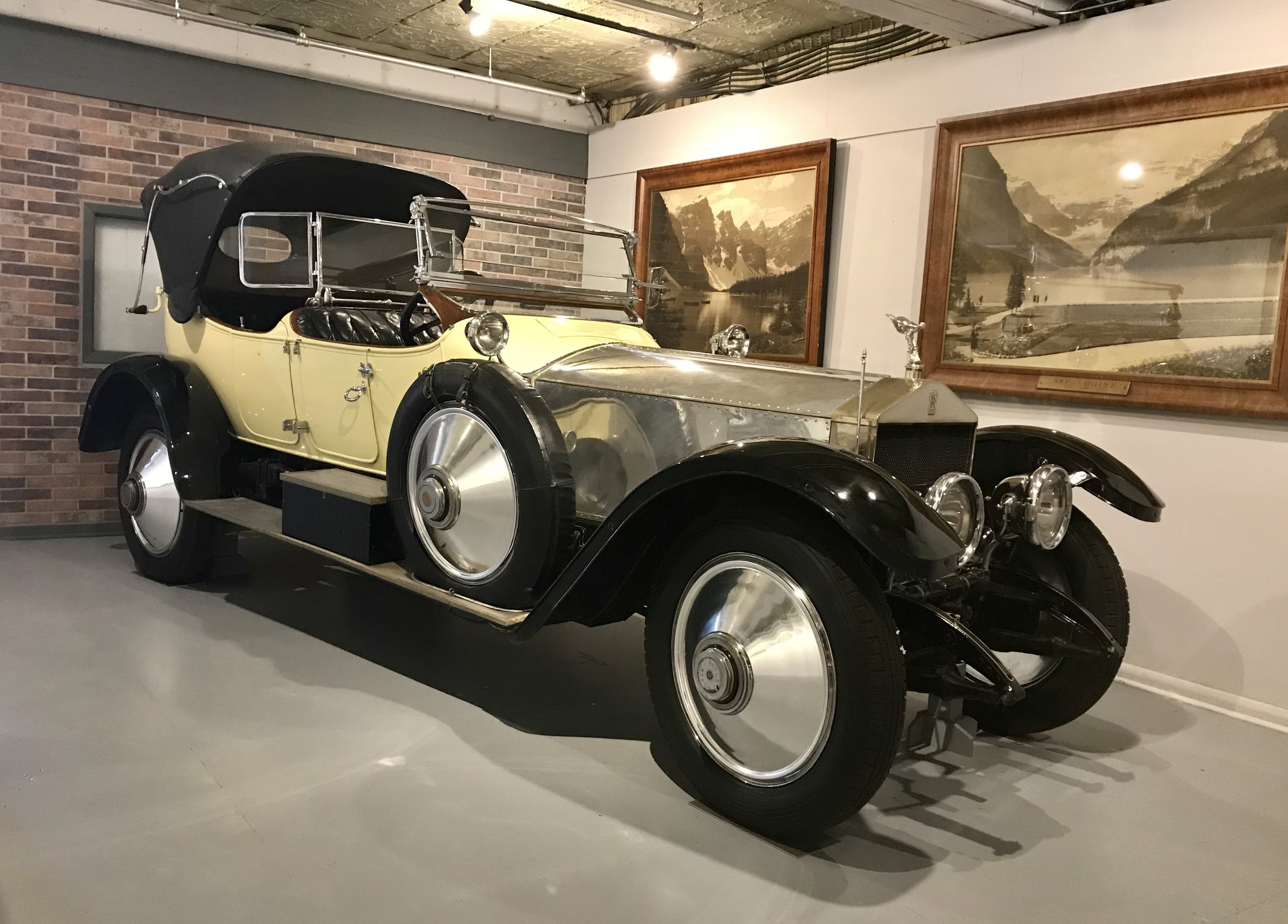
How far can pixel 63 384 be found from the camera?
5.69 metres

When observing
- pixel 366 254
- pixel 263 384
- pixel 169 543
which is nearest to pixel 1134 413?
pixel 366 254

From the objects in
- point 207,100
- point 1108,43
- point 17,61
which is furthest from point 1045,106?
point 17,61

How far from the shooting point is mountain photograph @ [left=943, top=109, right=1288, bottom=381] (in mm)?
3807

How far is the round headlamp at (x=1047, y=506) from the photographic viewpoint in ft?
9.20

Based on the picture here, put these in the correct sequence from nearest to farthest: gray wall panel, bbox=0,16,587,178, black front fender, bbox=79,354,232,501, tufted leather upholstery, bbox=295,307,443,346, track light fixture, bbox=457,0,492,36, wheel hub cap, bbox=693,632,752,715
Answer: wheel hub cap, bbox=693,632,752,715, tufted leather upholstery, bbox=295,307,443,346, black front fender, bbox=79,354,232,501, track light fixture, bbox=457,0,492,36, gray wall panel, bbox=0,16,587,178

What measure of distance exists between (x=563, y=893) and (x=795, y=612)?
2.83 feet

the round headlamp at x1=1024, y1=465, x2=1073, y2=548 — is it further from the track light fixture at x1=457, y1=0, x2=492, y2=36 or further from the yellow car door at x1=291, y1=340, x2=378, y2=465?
the track light fixture at x1=457, y1=0, x2=492, y2=36

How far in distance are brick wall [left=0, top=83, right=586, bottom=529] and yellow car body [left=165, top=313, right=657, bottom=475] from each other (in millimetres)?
1289

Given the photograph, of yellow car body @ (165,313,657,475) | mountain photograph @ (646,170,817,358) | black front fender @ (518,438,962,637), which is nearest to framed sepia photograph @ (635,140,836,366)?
mountain photograph @ (646,170,817,358)

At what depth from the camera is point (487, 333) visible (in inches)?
133

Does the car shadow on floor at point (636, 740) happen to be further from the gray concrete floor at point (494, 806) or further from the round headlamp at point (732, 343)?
the round headlamp at point (732, 343)

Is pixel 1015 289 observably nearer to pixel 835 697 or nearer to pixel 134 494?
pixel 835 697

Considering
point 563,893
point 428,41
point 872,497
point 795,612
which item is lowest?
point 563,893

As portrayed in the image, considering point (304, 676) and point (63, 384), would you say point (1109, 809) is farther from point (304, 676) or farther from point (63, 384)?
point (63, 384)
